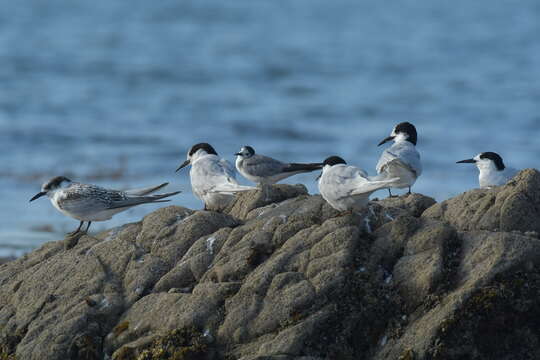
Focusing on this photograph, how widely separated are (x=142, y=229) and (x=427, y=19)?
1268 inches

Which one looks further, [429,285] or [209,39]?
[209,39]

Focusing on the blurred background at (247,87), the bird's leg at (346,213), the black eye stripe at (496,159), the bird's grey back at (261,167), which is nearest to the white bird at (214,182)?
the bird's grey back at (261,167)

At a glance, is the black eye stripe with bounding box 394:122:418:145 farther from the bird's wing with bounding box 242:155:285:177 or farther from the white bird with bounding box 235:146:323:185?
the bird's wing with bounding box 242:155:285:177

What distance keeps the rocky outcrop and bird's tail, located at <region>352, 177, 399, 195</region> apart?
0.15 meters

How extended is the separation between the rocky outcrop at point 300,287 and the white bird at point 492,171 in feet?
3.57

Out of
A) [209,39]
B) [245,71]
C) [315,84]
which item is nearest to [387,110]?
[315,84]

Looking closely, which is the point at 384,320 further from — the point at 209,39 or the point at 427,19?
the point at 427,19

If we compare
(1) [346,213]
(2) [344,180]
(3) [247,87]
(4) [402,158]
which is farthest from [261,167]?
(3) [247,87]

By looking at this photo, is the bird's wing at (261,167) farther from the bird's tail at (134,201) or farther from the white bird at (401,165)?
the bird's tail at (134,201)

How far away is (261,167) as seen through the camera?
9.05 m

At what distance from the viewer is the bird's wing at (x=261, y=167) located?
903cm

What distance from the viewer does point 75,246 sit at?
7262mm

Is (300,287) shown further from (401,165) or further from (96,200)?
(96,200)

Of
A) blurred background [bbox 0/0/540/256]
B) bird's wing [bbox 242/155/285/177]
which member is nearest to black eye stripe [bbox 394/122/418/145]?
bird's wing [bbox 242/155/285/177]
